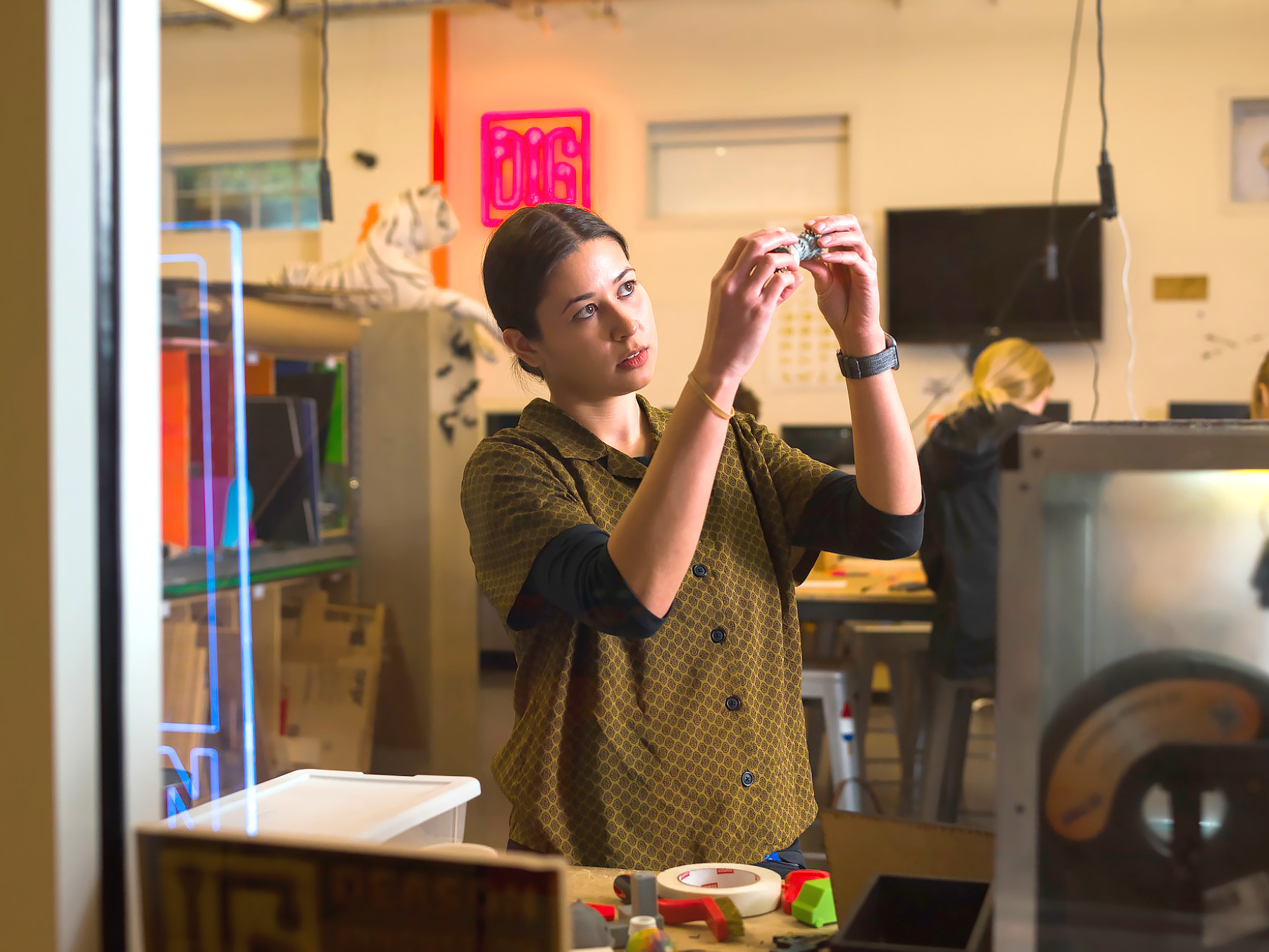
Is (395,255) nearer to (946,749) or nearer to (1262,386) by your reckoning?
(946,749)

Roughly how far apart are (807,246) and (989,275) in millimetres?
4495

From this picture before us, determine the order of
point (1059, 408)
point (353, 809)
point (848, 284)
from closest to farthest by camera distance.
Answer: point (353, 809)
point (848, 284)
point (1059, 408)

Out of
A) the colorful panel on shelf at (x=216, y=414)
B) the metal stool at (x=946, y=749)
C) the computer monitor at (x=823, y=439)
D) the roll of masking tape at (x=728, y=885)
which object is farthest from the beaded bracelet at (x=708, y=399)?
the computer monitor at (x=823, y=439)

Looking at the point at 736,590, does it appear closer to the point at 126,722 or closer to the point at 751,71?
the point at 126,722

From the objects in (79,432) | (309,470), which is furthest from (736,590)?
(309,470)

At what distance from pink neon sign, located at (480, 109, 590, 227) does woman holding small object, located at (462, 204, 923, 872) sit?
4.39 m

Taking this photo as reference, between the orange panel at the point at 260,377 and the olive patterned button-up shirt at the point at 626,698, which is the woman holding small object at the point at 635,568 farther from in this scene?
the orange panel at the point at 260,377

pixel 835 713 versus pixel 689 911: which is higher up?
pixel 689 911

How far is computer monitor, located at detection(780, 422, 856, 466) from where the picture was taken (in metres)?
5.10

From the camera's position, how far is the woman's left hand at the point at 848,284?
88cm

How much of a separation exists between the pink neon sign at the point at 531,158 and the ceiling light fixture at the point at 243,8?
3.71 feet

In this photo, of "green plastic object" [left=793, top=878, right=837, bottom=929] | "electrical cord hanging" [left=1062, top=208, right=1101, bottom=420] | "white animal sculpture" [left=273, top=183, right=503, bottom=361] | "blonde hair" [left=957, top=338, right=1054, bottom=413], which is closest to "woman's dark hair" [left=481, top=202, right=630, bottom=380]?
"green plastic object" [left=793, top=878, right=837, bottom=929]

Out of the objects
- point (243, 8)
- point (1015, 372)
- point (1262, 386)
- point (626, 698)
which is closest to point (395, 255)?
point (243, 8)

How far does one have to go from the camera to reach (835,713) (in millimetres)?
2926
